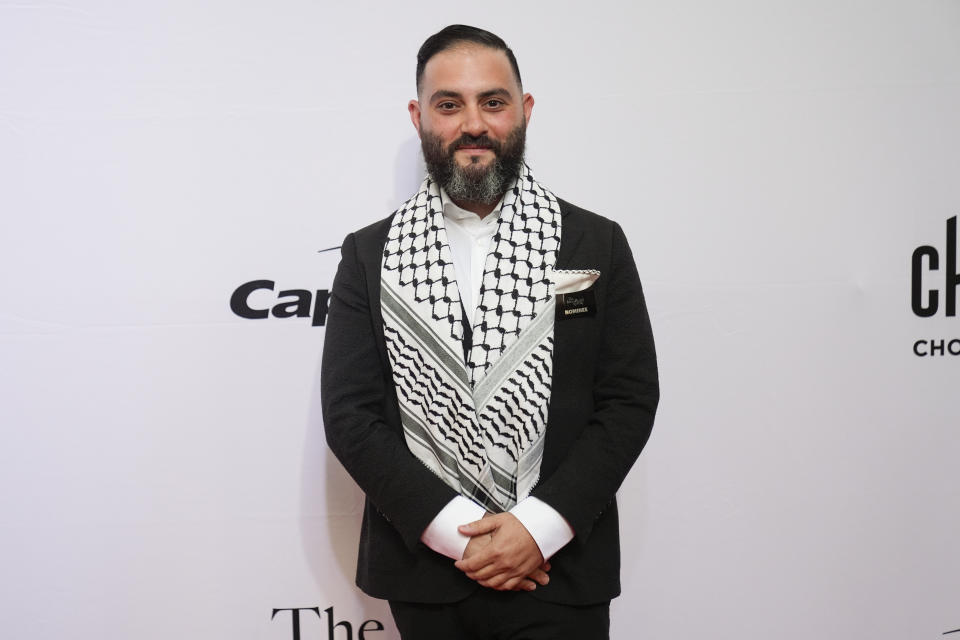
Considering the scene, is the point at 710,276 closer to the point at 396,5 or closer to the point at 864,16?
the point at 864,16

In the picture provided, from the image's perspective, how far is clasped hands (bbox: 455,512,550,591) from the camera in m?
1.33

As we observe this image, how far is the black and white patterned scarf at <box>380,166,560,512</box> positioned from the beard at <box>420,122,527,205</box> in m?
0.10

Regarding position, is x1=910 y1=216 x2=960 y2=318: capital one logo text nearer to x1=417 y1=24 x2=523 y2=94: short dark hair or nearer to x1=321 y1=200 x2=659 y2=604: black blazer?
x1=321 y1=200 x2=659 y2=604: black blazer

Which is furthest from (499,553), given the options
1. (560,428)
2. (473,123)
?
(473,123)

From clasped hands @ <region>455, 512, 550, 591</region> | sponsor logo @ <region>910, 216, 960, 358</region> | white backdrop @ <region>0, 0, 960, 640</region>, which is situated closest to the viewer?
clasped hands @ <region>455, 512, 550, 591</region>

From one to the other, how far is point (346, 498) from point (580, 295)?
0.95 meters

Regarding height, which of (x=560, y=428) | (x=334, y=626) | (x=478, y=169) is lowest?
(x=334, y=626)

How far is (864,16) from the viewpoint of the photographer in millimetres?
2072

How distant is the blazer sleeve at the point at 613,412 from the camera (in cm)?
137

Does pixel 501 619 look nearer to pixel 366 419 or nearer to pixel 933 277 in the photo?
pixel 366 419

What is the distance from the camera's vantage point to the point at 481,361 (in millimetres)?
1411

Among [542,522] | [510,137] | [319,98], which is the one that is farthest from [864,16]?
[542,522]

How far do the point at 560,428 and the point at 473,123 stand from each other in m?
0.65

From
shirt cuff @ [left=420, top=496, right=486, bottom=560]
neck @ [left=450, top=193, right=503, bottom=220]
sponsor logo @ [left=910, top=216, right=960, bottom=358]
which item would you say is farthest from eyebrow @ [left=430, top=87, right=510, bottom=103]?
sponsor logo @ [left=910, top=216, right=960, bottom=358]
